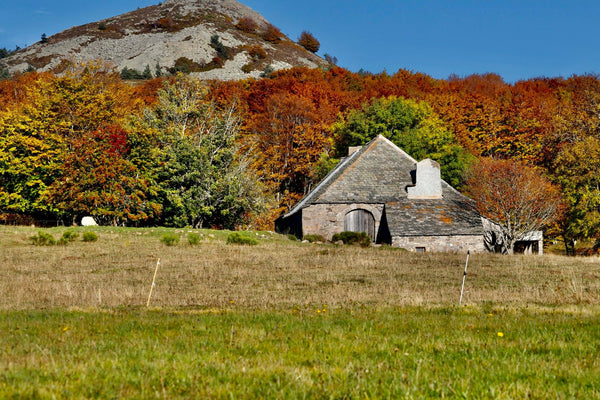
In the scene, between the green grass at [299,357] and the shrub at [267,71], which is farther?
the shrub at [267,71]

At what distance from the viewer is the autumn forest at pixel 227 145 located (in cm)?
4038

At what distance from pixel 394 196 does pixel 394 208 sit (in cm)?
152

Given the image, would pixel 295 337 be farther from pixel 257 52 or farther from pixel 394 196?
pixel 257 52

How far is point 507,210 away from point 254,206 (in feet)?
63.5

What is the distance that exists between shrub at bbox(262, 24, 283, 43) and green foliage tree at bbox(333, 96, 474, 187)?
10148 cm

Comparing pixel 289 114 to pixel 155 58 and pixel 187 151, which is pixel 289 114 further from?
pixel 155 58

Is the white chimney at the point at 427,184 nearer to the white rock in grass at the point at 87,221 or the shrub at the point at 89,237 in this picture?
the shrub at the point at 89,237

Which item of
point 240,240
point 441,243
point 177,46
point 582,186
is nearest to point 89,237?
point 240,240

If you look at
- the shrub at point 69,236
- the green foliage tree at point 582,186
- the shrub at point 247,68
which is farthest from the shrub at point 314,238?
the shrub at point 247,68

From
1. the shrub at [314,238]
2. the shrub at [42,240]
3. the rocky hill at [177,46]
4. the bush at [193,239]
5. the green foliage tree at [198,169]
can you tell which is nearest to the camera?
the shrub at [42,240]

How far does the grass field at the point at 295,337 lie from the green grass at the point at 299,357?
0.07ft

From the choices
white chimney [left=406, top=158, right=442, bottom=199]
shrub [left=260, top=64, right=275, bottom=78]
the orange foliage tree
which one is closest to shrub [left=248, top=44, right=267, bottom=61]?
shrub [left=260, top=64, right=275, bottom=78]

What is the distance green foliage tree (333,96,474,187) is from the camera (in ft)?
163

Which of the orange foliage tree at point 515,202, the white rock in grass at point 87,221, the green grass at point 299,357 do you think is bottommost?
the green grass at point 299,357
